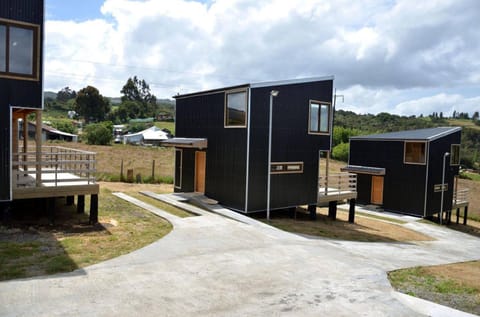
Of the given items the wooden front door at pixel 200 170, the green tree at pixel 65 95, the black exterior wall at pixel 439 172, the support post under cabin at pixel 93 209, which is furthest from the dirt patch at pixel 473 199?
the green tree at pixel 65 95

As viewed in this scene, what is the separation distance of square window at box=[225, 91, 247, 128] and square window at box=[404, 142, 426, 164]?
1326 cm

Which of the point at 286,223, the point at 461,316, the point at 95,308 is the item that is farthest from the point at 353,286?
the point at 286,223

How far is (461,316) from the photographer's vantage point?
590cm

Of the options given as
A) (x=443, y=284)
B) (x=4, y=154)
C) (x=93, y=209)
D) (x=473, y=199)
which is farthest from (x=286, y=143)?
(x=473, y=199)

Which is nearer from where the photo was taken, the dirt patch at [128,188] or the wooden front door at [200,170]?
the wooden front door at [200,170]

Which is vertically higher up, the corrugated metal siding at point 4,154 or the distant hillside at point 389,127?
the distant hillside at point 389,127

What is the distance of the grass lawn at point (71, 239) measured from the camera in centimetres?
741

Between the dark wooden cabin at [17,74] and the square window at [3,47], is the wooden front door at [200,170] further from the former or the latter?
the square window at [3,47]

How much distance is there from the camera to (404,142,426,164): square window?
911 inches

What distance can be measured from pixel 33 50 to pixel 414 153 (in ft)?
66.8

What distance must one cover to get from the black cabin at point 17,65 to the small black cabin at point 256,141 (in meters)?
6.70

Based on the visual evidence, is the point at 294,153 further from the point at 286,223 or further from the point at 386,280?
the point at 386,280

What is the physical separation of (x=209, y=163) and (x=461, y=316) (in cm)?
1126

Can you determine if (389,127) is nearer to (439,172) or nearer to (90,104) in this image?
(90,104)
